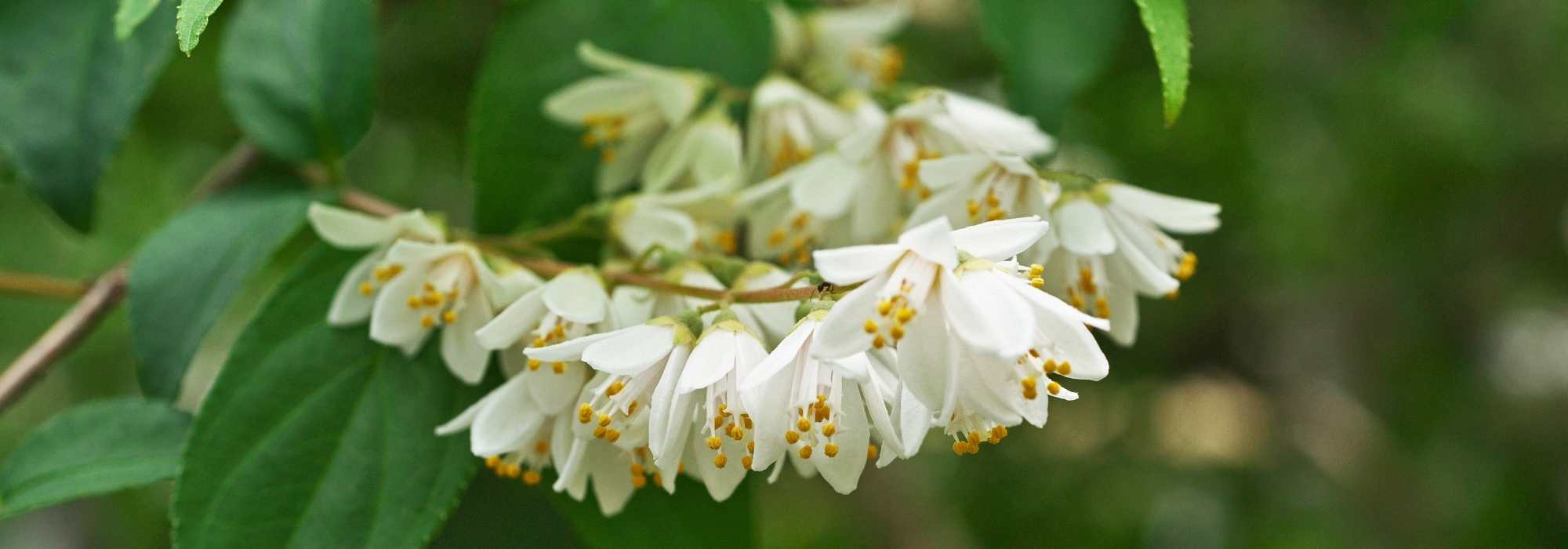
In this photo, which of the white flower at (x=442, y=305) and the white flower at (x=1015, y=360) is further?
the white flower at (x=442, y=305)

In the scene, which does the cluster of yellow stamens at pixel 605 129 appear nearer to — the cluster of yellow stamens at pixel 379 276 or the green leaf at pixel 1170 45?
the cluster of yellow stamens at pixel 379 276

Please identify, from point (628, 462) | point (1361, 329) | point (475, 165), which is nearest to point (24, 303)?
point (475, 165)

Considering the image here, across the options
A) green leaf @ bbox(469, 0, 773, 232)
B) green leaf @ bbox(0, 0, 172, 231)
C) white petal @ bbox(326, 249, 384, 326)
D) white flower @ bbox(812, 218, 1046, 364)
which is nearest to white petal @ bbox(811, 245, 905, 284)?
white flower @ bbox(812, 218, 1046, 364)

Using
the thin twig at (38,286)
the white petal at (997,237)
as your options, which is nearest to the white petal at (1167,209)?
the white petal at (997,237)

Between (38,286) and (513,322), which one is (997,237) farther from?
(38,286)

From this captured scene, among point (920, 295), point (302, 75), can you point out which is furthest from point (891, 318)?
point (302, 75)

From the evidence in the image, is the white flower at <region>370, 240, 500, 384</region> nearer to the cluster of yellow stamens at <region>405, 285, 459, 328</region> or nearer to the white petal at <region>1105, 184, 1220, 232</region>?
the cluster of yellow stamens at <region>405, 285, 459, 328</region>
